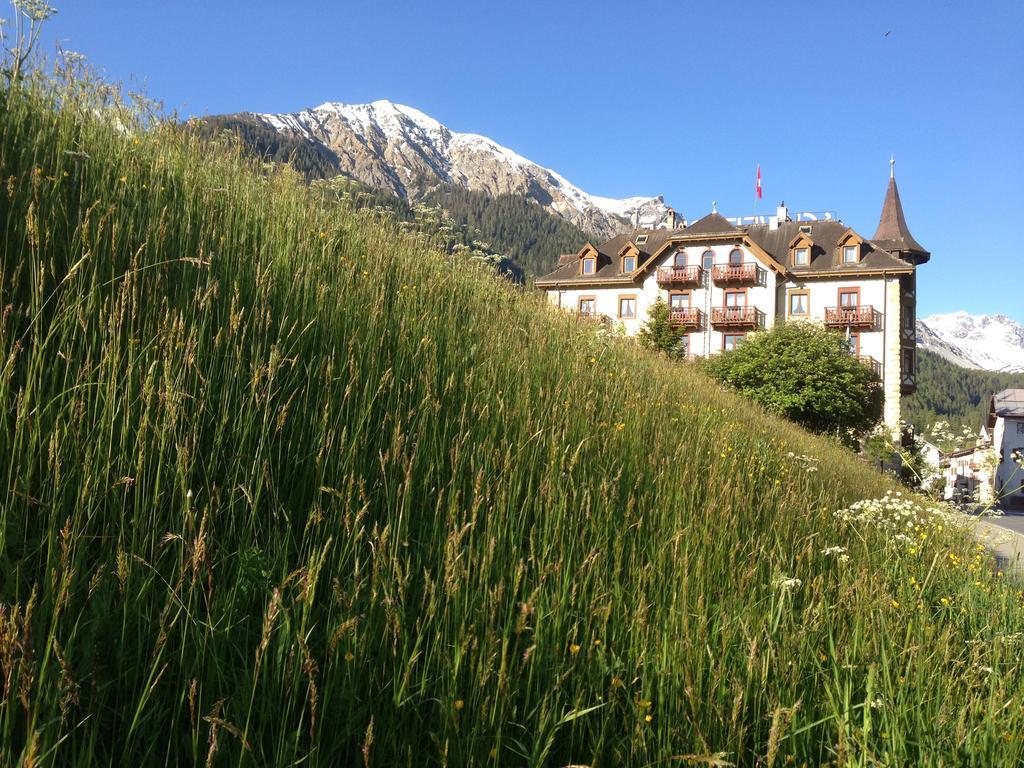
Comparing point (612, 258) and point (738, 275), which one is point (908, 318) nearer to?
point (738, 275)

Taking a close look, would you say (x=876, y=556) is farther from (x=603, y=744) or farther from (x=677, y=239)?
(x=677, y=239)

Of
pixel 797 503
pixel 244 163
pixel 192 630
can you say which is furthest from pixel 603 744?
pixel 244 163

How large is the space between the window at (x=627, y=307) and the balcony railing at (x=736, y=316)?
5349 millimetres

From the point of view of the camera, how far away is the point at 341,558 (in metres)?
1.80

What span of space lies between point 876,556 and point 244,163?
17.9 ft

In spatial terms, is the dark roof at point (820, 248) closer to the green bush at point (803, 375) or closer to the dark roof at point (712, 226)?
the dark roof at point (712, 226)

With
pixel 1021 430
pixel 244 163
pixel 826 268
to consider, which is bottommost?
pixel 1021 430

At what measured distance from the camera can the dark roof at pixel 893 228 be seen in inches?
1821

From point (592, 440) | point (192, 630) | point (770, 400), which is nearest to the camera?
point (192, 630)

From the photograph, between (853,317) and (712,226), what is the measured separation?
10.4 metres

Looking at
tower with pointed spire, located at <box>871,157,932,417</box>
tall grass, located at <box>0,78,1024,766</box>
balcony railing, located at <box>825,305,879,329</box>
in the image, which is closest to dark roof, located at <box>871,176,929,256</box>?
tower with pointed spire, located at <box>871,157,932,417</box>

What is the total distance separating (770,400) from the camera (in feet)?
89.0

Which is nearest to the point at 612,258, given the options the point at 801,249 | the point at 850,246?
the point at 801,249

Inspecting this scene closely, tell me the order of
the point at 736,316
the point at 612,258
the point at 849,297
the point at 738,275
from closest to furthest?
the point at 849,297 → the point at 736,316 → the point at 738,275 → the point at 612,258
